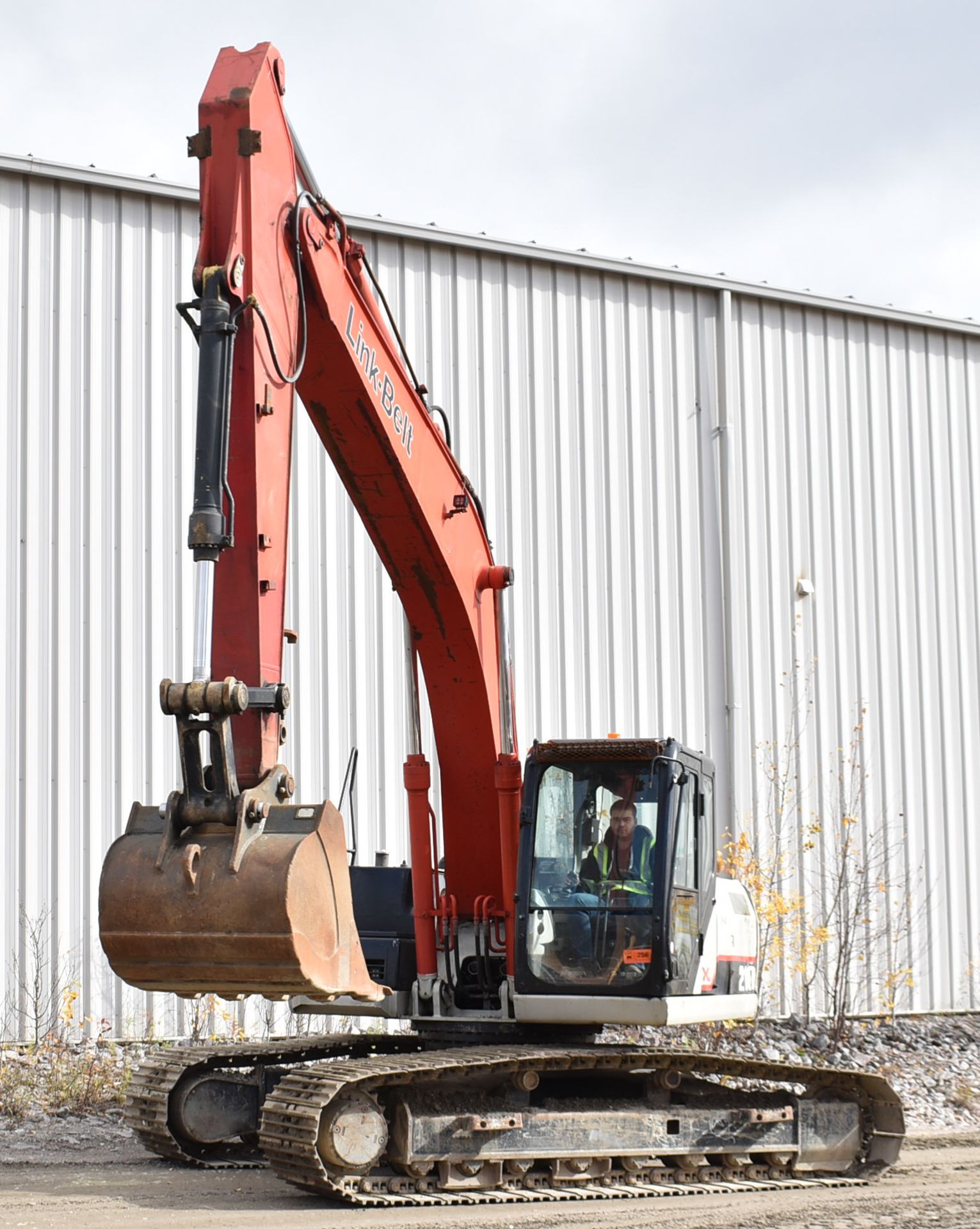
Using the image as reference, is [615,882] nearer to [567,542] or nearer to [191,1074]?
[191,1074]

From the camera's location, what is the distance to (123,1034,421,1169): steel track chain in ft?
30.6

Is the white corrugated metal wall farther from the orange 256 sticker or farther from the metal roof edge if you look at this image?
the orange 256 sticker

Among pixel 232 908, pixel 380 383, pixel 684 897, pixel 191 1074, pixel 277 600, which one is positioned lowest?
pixel 191 1074

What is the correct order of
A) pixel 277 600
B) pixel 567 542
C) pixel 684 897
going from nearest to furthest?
pixel 277 600 → pixel 684 897 → pixel 567 542

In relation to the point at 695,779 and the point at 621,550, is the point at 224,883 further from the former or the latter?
the point at 621,550

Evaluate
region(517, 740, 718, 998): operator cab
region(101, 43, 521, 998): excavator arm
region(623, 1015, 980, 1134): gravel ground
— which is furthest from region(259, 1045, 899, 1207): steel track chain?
region(623, 1015, 980, 1134): gravel ground

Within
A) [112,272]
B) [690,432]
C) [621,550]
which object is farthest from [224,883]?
[690,432]

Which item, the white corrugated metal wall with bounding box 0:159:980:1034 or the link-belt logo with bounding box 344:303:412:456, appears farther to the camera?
the white corrugated metal wall with bounding box 0:159:980:1034

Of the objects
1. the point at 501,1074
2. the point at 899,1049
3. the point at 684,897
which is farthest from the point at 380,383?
the point at 899,1049

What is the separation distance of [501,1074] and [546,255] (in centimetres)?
1006

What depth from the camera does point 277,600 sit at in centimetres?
675

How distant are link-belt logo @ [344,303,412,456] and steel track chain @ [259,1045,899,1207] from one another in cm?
354

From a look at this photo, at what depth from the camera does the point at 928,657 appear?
1789 centimetres

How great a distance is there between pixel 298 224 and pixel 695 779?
436 cm
